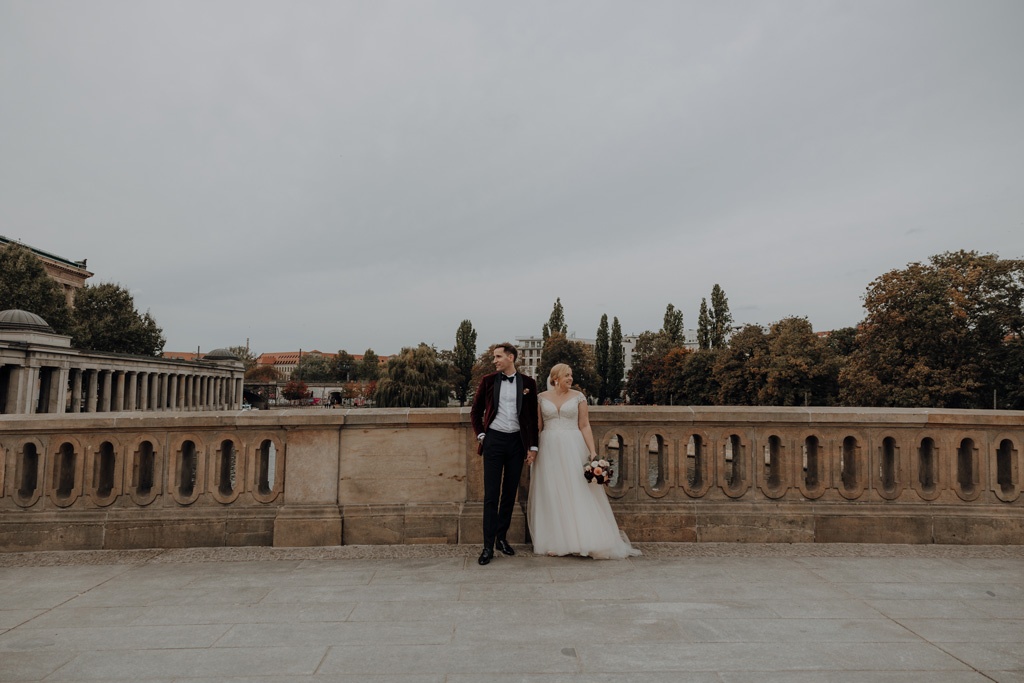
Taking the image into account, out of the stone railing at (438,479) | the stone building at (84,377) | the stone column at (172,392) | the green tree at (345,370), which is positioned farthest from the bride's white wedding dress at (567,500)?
the green tree at (345,370)

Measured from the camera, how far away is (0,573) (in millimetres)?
5012

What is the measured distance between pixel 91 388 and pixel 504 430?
58.0 meters

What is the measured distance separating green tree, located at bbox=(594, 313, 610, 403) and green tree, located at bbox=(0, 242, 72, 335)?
6573 centimetres

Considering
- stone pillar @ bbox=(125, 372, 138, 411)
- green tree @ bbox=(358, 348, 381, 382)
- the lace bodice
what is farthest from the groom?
green tree @ bbox=(358, 348, 381, 382)

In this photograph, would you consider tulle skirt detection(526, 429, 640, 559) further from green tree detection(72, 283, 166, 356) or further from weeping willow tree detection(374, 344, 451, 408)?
Result: green tree detection(72, 283, 166, 356)

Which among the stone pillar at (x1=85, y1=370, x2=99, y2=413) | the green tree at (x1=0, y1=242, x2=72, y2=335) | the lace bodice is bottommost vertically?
the stone pillar at (x1=85, y1=370, x2=99, y2=413)

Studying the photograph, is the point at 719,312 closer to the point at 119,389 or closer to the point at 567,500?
the point at 119,389

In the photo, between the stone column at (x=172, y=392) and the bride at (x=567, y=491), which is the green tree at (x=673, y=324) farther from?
the bride at (x=567, y=491)

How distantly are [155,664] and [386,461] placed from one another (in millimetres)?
2850

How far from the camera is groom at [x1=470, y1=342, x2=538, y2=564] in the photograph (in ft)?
17.8

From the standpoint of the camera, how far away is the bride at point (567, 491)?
5.29 meters

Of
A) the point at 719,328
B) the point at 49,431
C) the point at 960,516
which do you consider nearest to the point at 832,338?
the point at 719,328

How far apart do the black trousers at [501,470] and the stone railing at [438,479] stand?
1.53ft

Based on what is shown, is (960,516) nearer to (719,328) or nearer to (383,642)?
(383,642)
